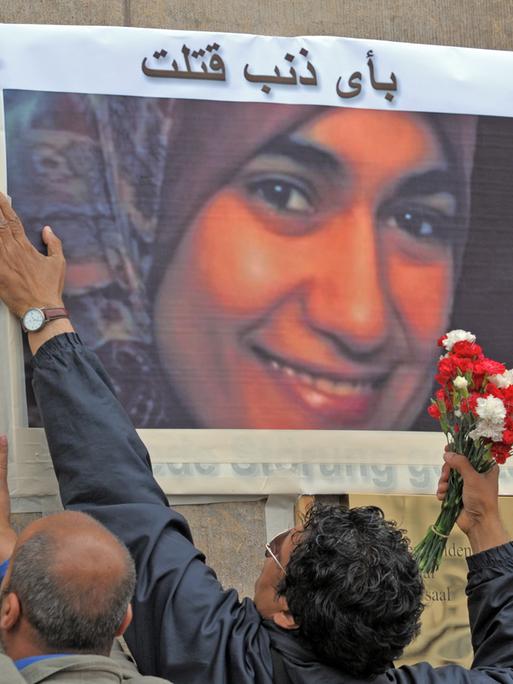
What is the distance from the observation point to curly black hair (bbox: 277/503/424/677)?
8.66 ft

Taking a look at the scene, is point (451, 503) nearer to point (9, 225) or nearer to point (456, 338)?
point (456, 338)

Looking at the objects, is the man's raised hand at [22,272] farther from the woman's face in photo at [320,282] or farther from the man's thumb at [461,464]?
the man's thumb at [461,464]

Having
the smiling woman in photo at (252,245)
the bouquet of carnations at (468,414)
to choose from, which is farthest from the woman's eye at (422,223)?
the bouquet of carnations at (468,414)

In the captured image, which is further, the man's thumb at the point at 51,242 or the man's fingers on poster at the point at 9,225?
the man's thumb at the point at 51,242

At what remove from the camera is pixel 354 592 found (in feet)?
8.66

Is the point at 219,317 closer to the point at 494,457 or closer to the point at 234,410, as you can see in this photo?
the point at 234,410

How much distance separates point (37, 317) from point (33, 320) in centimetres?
1

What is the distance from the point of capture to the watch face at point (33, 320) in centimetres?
353

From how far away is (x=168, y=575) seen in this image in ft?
9.68

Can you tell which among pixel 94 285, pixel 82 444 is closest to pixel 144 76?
pixel 94 285

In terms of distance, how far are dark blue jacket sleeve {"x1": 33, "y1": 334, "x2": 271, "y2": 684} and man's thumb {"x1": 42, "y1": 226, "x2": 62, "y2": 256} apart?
1.20ft

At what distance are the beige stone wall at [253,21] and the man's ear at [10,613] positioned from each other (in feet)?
4.96

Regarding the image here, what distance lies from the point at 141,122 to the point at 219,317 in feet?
2.26

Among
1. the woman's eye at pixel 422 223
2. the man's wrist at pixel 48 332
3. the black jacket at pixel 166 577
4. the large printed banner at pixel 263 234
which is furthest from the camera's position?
the woman's eye at pixel 422 223
